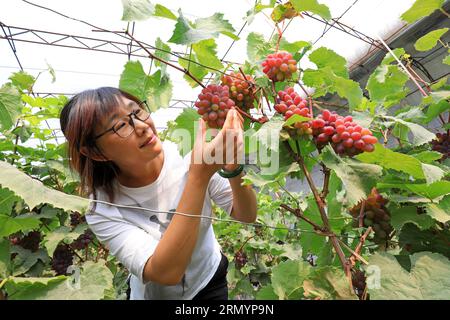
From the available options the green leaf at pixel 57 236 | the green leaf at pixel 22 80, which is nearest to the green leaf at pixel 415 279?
the green leaf at pixel 57 236

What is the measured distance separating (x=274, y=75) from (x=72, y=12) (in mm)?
5685

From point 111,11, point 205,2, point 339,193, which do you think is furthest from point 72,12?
point 339,193

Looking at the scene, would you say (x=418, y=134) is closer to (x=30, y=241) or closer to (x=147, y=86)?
(x=147, y=86)

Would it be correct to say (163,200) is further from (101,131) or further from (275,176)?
(275,176)

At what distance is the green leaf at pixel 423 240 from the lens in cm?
68

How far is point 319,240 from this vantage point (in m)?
0.90

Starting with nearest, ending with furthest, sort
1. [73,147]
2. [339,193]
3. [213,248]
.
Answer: [339,193]
[73,147]
[213,248]

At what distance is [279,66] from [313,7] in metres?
0.17

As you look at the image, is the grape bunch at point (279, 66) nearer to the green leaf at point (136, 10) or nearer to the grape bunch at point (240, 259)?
the green leaf at point (136, 10)

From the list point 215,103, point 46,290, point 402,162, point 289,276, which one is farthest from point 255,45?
point 46,290

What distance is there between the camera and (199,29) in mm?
720

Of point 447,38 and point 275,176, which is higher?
point 447,38

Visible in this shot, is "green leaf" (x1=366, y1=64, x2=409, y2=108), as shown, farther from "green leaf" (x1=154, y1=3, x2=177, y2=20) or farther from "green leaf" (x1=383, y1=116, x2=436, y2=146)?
"green leaf" (x1=154, y1=3, x2=177, y2=20)
